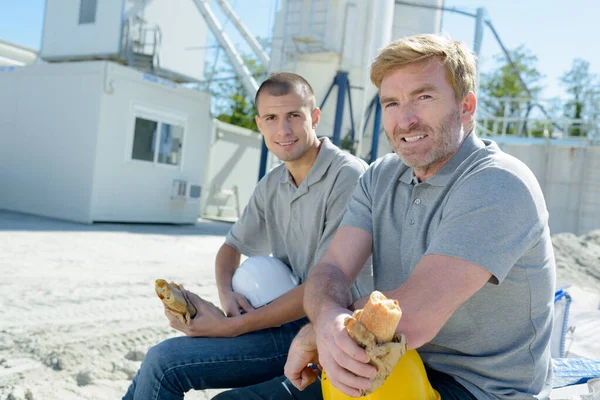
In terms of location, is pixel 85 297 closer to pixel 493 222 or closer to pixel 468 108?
pixel 468 108

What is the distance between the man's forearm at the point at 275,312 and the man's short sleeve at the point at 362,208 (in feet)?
1.17

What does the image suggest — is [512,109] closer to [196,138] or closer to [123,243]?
[196,138]

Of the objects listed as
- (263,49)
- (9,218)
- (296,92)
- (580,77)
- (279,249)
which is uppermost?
(580,77)

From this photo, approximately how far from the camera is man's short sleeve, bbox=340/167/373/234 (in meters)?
1.97

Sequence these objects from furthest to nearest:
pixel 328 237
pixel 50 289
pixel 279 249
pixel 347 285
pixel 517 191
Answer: pixel 50 289, pixel 279 249, pixel 328 237, pixel 347 285, pixel 517 191

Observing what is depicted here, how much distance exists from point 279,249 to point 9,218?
31.5 ft

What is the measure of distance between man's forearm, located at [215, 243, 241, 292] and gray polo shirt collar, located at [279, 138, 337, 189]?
0.47m

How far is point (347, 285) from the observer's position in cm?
181

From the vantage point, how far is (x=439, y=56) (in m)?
1.76

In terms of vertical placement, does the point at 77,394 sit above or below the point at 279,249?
below

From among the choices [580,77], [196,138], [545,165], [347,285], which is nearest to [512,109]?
[580,77]

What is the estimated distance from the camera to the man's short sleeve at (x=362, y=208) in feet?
6.47

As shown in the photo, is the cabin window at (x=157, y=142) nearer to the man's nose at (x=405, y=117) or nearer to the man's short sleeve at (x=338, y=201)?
the man's short sleeve at (x=338, y=201)

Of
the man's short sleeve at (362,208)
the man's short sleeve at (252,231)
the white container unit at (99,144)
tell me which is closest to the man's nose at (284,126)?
the man's short sleeve at (252,231)
